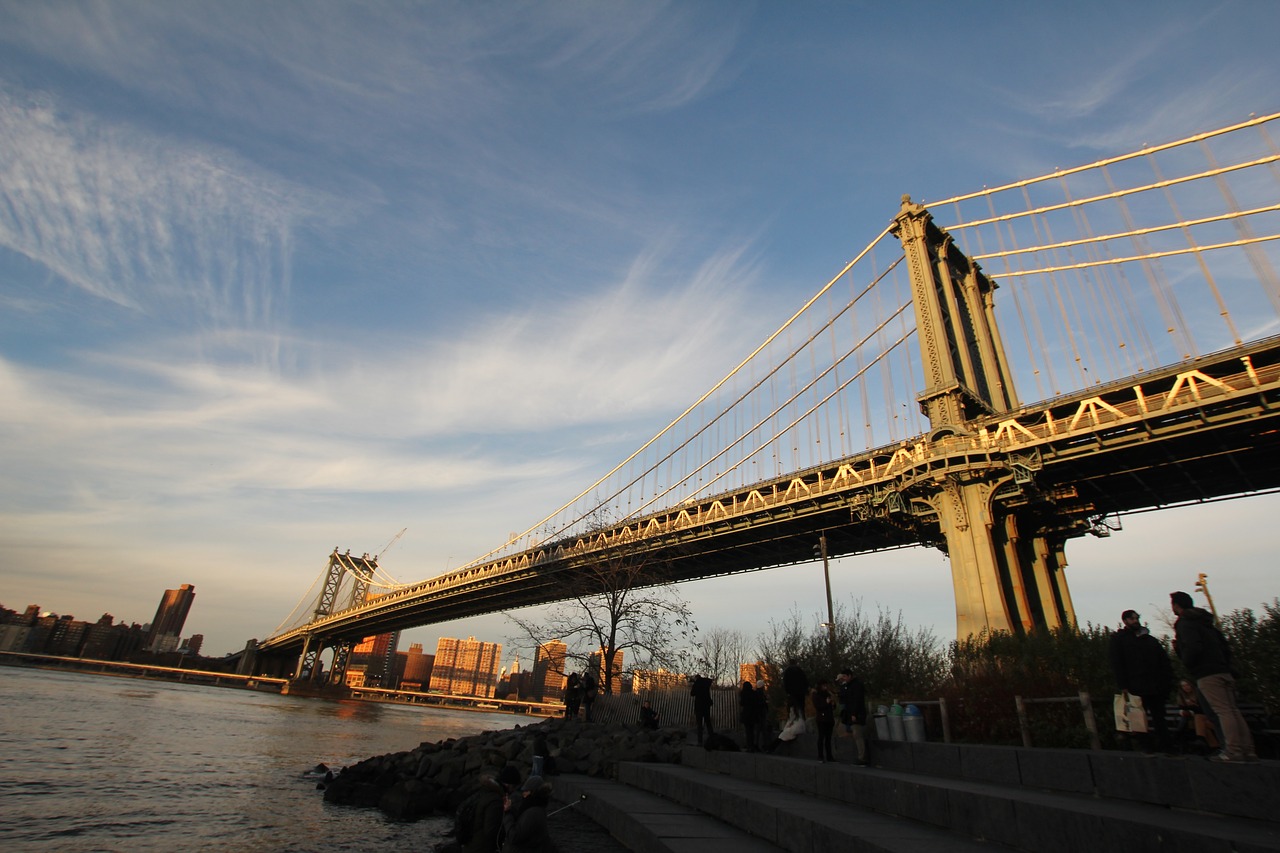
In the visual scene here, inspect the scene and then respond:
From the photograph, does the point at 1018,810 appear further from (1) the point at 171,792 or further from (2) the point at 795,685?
(1) the point at 171,792

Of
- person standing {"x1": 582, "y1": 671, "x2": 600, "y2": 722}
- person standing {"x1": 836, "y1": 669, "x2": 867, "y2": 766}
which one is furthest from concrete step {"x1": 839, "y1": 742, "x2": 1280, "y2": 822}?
person standing {"x1": 582, "y1": 671, "x2": 600, "y2": 722}

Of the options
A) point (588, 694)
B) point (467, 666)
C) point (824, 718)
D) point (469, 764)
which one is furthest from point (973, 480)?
point (467, 666)

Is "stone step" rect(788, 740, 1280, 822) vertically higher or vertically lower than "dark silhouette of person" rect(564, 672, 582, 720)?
lower

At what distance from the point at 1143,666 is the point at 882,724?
16.8 ft

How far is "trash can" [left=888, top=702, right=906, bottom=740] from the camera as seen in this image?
1045 centimetres

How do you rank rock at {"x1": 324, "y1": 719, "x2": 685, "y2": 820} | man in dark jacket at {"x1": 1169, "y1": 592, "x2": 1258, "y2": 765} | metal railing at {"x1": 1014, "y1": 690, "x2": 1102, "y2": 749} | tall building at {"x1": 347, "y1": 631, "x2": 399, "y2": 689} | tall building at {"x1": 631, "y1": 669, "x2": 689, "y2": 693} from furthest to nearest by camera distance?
tall building at {"x1": 347, "y1": 631, "x2": 399, "y2": 689}
tall building at {"x1": 631, "y1": 669, "x2": 689, "y2": 693}
rock at {"x1": 324, "y1": 719, "x2": 685, "y2": 820}
metal railing at {"x1": 1014, "y1": 690, "x2": 1102, "y2": 749}
man in dark jacket at {"x1": 1169, "y1": 592, "x2": 1258, "y2": 765}

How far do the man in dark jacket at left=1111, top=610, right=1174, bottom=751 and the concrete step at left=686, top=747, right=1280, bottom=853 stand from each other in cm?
105

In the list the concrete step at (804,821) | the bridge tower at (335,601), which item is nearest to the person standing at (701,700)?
the concrete step at (804,821)

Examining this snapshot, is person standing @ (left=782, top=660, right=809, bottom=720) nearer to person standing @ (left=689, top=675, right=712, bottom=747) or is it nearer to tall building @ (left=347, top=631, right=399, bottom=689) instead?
person standing @ (left=689, top=675, right=712, bottom=747)

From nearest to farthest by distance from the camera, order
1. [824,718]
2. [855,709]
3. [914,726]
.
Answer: [855,709], [824,718], [914,726]

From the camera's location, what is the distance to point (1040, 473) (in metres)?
23.3

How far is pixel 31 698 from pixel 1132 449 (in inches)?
2207

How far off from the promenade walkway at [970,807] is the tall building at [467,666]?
164 m

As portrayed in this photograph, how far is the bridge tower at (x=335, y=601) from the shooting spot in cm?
8575
